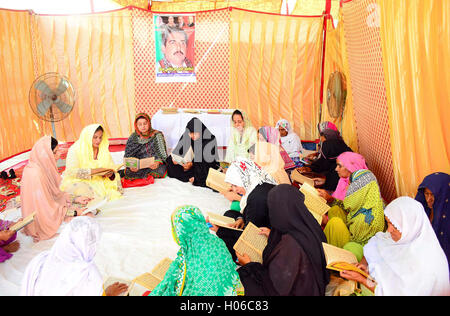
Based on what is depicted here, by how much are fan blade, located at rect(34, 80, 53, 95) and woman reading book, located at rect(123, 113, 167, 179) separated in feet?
4.67

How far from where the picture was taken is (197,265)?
180 centimetres

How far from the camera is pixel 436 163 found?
2.62 m

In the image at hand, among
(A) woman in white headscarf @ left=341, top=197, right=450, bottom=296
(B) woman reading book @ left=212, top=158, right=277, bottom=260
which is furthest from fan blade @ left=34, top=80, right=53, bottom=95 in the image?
(A) woman in white headscarf @ left=341, top=197, right=450, bottom=296

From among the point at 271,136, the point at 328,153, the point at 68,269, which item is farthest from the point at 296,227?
the point at 271,136

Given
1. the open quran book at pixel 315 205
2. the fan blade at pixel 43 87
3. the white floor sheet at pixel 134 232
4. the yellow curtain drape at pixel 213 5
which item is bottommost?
the white floor sheet at pixel 134 232

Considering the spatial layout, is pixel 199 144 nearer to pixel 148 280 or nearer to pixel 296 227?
pixel 148 280

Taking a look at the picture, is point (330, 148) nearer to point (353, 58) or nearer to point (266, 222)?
point (353, 58)

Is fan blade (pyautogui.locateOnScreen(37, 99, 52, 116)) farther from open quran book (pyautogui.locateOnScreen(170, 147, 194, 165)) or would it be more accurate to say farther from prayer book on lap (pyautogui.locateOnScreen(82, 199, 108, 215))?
prayer book on lap (pyautogui.locateOnScreen(82, 199, 108, 215))

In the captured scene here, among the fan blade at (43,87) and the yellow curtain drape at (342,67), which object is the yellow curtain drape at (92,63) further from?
the yellow curtain drape at (342,67)

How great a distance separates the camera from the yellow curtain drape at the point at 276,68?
6008 mm

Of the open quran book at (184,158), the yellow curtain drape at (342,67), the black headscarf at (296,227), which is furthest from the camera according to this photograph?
the yellow curtain drape at (342,67)

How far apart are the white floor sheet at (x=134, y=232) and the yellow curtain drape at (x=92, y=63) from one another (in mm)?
2618

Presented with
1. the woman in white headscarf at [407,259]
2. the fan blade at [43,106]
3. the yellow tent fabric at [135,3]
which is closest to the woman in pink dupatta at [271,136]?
the woman in white headscarf at [407,259]

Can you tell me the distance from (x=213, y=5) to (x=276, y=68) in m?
1.99
